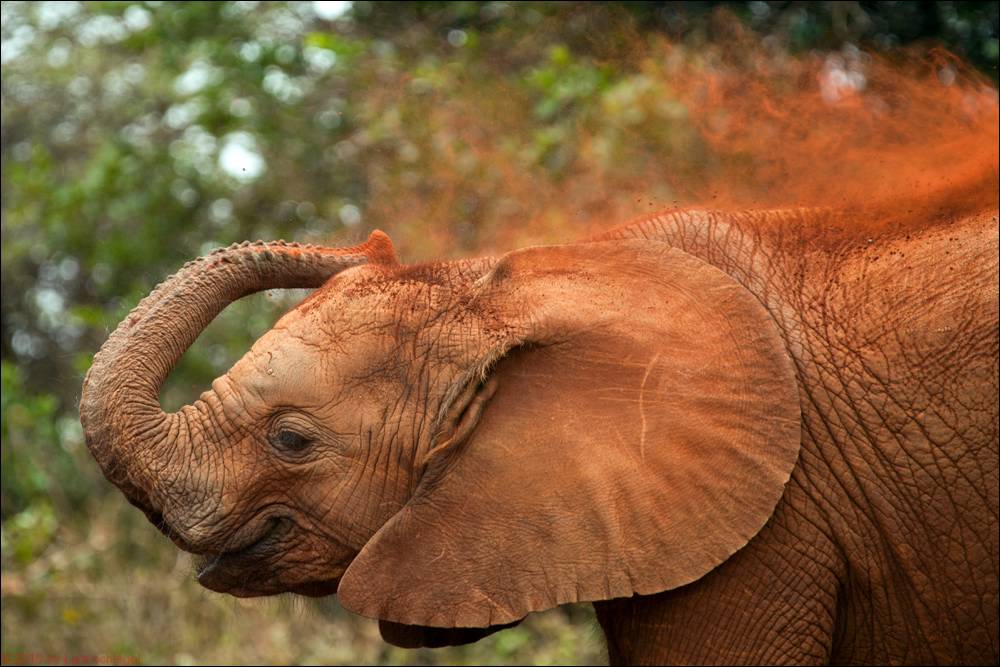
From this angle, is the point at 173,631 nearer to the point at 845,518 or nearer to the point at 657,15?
the point at 657,15

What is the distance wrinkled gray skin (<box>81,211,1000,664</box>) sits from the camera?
5.09 m

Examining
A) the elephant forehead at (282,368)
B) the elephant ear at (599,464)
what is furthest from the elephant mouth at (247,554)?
the elephant forehead at (282,368)

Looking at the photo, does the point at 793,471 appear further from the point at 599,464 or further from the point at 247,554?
the point at 247,554

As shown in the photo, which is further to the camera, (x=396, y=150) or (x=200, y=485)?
(x=396, y=150)

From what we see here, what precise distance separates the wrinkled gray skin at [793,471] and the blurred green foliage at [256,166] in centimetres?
94

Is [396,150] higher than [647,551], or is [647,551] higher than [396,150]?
[647,551]

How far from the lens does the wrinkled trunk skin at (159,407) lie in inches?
200

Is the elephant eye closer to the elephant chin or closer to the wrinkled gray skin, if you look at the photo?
the wrinkled gray skin

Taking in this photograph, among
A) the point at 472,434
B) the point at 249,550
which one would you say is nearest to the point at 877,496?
the point at 472,434

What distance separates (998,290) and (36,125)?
33.7ft

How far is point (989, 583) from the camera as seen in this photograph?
5.19 m

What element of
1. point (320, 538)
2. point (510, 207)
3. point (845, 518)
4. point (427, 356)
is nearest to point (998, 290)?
point (845, 518)

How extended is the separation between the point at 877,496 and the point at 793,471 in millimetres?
320

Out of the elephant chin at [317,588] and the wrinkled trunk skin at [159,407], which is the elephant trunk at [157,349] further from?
the elephant chin at [317,588]
